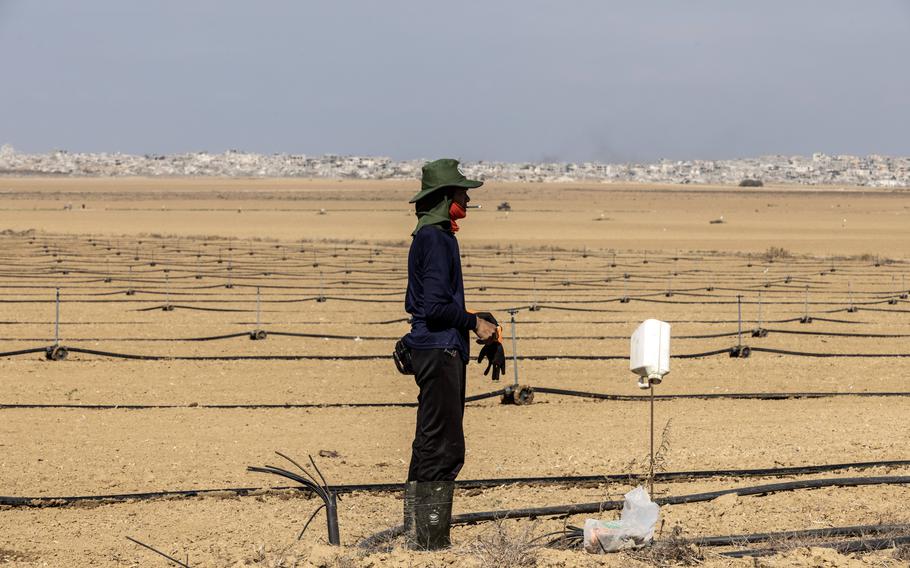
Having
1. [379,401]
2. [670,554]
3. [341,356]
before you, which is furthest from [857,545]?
[341,356]

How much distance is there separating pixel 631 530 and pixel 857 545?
119cm

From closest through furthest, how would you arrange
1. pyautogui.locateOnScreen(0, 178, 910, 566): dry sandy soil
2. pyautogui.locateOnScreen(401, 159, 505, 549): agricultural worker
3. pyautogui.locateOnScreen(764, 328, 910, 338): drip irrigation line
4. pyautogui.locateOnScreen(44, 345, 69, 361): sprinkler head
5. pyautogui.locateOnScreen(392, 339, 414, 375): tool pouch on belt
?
pyautogui.locateOnScreen(401, 159, 505, 549): agricultural worker < pyautogui.locateOnScreen(392, 339, 414, 375): tool pouch on belt < pyautogui.locateOnScreen(0, 178, 910, 566): dry sandy soil < pyautogui.locateOnScreen(44, 345, 69, 361): sprinkler head < pyautogui.locateOnScreen(764, 328, 910, 338): drip irrigation line

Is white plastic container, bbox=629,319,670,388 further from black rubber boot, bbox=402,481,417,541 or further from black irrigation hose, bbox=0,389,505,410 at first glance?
black irrigation hose, bbox=0,389,505,410

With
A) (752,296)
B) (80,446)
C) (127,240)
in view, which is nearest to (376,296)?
(752,296)

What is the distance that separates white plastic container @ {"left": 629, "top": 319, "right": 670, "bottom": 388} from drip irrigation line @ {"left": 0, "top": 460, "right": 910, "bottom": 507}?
180 centimetres

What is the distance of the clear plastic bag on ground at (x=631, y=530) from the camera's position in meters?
5.92

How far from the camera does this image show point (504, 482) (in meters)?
7.93

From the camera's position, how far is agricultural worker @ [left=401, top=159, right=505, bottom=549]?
5.91 metres

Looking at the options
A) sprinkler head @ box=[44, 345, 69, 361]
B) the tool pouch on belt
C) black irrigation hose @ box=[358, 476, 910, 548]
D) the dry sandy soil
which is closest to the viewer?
the tool pouch on belt

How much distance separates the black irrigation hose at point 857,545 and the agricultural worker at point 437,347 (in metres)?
1.51

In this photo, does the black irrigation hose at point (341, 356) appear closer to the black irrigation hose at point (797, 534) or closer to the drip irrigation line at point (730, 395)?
the drip irrigation line at point (730, 395)

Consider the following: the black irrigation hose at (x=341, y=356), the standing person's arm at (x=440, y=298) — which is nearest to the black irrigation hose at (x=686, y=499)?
the standing person's arm at (x=440, y=298)

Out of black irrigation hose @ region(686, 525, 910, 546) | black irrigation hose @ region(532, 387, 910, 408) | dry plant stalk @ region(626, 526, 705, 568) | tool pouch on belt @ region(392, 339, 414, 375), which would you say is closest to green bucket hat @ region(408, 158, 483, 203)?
tool pouch on belt @ region(392, 339, 414, 375)

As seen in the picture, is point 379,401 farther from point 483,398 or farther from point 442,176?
point 442,176
